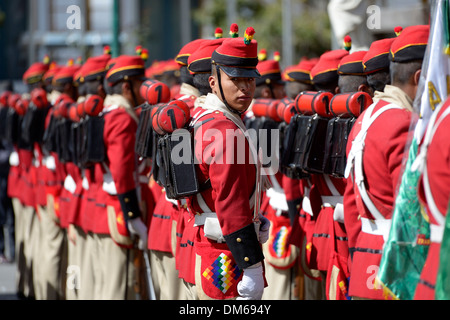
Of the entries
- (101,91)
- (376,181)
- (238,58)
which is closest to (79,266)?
(101,91)

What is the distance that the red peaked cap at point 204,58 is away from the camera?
5.60 m

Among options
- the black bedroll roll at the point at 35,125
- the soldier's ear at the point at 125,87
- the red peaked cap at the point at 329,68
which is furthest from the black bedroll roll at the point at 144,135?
the black bedroll roll at the point at 35,125

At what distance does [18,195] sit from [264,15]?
15.5m

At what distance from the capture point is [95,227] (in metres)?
7.53

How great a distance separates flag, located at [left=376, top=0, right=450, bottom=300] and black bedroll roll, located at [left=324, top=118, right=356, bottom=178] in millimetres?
1873

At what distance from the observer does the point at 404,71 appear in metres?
4.50

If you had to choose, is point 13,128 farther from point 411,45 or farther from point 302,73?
point 411,45

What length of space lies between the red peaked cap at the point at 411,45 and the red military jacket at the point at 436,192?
36.2 inches

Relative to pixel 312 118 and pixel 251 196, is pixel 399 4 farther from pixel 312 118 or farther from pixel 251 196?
pixel 251 196

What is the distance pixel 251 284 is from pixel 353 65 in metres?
1.88

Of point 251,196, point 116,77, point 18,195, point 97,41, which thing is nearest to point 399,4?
point 18,195

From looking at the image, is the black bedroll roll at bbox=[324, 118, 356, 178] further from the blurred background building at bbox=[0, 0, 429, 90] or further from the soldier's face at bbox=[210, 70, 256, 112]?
the blurred background building at bbox=[0, 0, 429, 90]

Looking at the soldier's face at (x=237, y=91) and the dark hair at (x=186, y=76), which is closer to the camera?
the soldier's face at (x=237, y=91)

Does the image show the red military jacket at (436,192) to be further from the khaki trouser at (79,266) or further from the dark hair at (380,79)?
the khaki trouser at (79,266)
